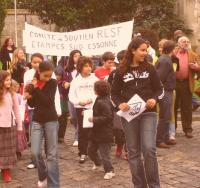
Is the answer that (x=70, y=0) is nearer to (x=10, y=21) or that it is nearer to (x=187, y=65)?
(x=10, y=21)

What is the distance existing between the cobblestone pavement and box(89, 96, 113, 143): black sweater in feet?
1.78

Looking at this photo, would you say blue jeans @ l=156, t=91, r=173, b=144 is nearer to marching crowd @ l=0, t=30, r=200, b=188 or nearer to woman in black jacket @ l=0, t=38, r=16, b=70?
marching crowd @ l=0, t=30, r=200, b=188

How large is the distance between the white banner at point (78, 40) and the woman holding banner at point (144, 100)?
4695 millimetres

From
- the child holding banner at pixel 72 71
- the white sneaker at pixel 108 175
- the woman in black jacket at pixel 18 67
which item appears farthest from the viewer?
the woman in black jacket at pixel 18 67

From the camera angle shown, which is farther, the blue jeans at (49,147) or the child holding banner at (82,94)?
the child holding banner at (82,94)

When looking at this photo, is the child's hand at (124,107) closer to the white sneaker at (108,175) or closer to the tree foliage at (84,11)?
the white sneaker at (108,175)

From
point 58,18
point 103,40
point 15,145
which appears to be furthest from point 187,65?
point 58,18

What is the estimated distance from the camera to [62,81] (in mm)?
10047

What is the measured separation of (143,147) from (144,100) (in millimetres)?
524

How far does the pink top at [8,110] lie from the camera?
793 cm

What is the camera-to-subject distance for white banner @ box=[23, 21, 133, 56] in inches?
450

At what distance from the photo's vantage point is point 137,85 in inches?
262

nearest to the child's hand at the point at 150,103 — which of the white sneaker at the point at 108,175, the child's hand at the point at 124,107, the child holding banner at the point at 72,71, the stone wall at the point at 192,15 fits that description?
the child's hand at the point at 124,107

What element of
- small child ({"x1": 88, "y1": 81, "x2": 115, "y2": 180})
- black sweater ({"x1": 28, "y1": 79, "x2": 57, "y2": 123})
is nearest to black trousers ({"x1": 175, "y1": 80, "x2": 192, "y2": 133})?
small child ({"x1": 88, "y1": 81, "x2": 115, "y2": 180})
